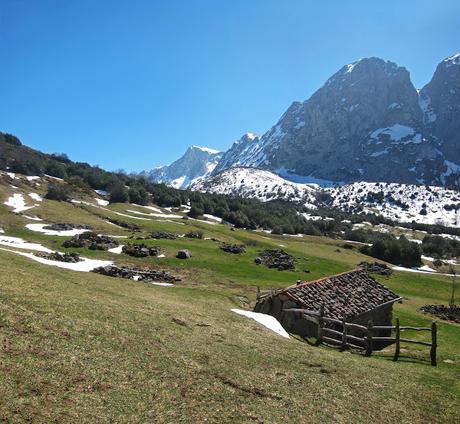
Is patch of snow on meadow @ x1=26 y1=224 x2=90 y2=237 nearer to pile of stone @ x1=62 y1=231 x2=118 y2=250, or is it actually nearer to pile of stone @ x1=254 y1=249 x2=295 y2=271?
pile of stone @ x1=62 y1=231 x2=118 y2=250

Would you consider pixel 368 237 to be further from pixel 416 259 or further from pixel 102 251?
pixel 102 251

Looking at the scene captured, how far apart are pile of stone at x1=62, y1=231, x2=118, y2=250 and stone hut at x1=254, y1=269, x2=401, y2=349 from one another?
39.7 m

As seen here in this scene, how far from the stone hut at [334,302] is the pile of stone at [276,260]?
35514 millimetres

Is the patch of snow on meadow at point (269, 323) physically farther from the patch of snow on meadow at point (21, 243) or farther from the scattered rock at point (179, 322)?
the patch of snow on meadow at point (21, 243)

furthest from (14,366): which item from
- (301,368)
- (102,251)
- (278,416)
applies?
(102,251)

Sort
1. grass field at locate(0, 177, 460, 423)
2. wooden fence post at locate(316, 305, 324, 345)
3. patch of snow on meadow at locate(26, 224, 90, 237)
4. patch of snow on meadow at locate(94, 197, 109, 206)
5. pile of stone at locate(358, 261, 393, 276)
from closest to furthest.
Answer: grass field at locate(0, 177, 460, 423), wooden fence post at locate(316, 305, 324, 345), patch of snow on meadow at locate(26, 224, 90, 237), pile of stone at locate(358, 261, 393, 276), patch of snow on meadow at locate(94, 197, 109, 206)

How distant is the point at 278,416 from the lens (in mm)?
16391

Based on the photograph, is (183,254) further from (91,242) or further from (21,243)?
(21,243)

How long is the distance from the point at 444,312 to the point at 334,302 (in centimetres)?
2822

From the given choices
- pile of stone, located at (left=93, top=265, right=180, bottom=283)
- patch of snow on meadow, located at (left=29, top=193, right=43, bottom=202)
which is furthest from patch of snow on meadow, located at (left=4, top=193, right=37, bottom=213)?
pile of stone, located at (left=93, top=265, right=180, bottom=283)

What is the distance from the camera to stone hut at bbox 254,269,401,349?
41.2m

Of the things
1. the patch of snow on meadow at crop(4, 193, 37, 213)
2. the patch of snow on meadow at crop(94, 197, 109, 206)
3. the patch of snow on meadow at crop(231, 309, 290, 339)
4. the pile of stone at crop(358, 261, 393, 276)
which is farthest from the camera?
the patch of snow on meadow at crop(94, 197, 109, 206)

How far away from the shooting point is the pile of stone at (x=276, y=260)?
284 feet

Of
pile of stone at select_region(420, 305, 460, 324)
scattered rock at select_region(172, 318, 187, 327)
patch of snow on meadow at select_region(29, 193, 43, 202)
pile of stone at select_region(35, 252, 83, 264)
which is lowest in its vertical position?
pile of stone at select_region(420, 305, 460, 324)
